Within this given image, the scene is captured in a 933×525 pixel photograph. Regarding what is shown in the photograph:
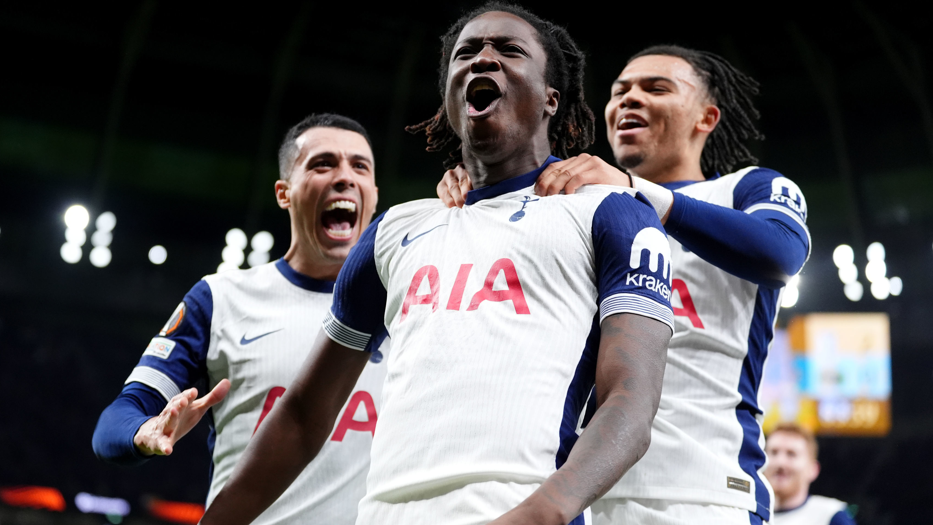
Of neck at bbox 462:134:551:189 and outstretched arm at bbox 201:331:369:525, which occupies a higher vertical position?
neck at bbox 462:134:551:189

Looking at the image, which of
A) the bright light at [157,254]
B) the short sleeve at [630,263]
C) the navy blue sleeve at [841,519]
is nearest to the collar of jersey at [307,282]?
the short sleeve at [630,263]

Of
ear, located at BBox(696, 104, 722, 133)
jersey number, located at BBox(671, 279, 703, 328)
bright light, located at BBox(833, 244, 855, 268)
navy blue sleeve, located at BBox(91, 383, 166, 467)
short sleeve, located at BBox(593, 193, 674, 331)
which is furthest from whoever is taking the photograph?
bright light, located at BBox(833, 244, 855, 268)

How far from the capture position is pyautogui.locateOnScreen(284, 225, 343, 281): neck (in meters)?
3.32

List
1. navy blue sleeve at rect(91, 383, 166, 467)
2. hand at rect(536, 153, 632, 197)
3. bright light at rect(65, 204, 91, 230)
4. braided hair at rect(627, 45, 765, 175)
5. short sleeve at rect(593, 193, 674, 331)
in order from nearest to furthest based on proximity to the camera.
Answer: short sleeve at rect(593, 193, 674, 331)
hand at rect(536, 153, 632, 197)
navy blue sleeve at rect(91, 383, 166, 467)
braided hair at rect(627, 45, 765, 175)
bright light at rect(65, 204, 91, 230)

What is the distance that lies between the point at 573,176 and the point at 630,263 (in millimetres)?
326

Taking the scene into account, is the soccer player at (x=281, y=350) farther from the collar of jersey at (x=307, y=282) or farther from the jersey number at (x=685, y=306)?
the jersey number at (x=685, y=306)

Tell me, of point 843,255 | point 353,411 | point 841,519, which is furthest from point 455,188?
point 843,255

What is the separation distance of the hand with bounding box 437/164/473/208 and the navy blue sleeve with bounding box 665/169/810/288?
21.2 inches

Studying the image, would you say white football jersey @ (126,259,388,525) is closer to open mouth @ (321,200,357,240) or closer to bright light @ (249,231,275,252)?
open mouth @ (321,200,357,240)

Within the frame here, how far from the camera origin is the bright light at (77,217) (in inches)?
519

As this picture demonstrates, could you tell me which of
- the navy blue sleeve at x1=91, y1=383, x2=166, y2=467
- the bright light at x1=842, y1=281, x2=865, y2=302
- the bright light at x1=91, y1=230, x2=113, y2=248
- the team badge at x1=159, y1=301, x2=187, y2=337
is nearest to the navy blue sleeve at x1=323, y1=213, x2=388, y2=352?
the navy blue sleeve at x1=91, y1=383, x2=166, y2=467

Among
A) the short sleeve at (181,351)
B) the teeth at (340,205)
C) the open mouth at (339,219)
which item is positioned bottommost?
the short sleeve at (181,351)

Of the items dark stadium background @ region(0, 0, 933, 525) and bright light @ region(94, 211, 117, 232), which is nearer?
dark stadium background @ region(0, 0, 933, 525)

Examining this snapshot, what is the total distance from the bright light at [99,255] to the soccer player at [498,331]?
12.8m
